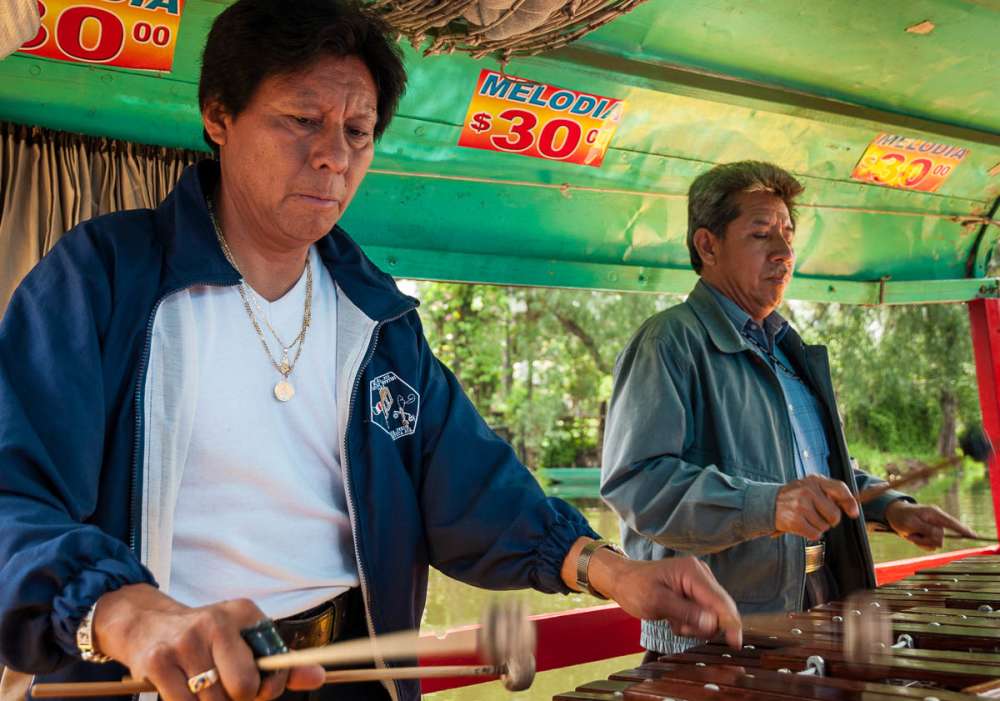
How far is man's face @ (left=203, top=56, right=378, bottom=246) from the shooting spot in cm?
169

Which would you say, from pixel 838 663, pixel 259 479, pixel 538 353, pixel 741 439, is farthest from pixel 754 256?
pixel 538 353

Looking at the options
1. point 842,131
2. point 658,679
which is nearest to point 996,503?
point 842,131

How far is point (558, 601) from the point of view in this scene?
6.27 m

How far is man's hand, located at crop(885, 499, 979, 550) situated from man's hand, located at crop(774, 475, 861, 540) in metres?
0.77

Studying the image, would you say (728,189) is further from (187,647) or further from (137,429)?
(187,647)

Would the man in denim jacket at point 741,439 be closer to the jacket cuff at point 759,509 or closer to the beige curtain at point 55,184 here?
the jacket cuff at point 759,509

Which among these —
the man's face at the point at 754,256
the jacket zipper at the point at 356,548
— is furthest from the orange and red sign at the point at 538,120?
the jacket zipper at the point at 356,548

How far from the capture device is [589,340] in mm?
13289

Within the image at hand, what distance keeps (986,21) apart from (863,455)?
31.8 ft

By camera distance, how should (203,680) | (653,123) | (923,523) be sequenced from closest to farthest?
(203,680), (923,523), (653,123)

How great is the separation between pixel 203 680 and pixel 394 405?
806 millimetres

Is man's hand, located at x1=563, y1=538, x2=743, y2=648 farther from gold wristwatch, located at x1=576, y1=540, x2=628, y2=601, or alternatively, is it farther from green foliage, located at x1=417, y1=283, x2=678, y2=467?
green foliage, located at x1=417, y1=283, x2=678, y2=467

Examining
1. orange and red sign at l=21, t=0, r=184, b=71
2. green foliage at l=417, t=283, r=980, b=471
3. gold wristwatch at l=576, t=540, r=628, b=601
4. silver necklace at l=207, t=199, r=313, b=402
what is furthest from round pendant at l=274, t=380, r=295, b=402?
green foliage at l=417, t=283, r=980, b=471

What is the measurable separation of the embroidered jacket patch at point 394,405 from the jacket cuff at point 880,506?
5.98 feet
